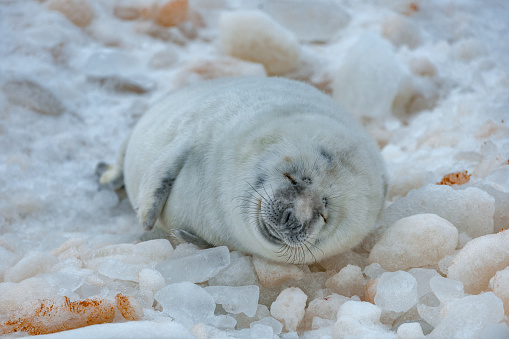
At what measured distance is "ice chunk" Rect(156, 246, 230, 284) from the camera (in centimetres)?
200

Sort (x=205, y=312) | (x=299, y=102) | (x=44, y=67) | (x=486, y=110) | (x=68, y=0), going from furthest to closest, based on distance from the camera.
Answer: (x=68, y=0) → (x=44, y=67) → (x=486, y=110) → (x=299, y=102) → (x=205, y=312)

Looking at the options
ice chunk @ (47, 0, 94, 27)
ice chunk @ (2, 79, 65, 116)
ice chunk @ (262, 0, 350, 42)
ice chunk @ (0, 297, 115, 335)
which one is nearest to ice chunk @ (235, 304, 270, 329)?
ice chunk @ (0, 297, 115, 335)

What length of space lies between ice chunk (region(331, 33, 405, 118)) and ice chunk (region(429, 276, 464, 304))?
2395 millimetres

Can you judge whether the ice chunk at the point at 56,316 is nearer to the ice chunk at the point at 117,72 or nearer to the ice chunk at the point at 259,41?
the ice chunk at the point at 117,72

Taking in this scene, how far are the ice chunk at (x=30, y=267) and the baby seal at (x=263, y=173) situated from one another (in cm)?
54

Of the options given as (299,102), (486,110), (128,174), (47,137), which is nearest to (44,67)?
(47,137)

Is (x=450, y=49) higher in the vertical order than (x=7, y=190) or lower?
higher

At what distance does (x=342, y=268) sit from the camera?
2098 mm

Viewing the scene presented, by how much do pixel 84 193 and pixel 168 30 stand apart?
201cm

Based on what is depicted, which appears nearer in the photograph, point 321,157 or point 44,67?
point 321,157

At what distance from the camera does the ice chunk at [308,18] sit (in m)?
4.89

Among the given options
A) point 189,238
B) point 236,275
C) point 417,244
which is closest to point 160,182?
point 189,238

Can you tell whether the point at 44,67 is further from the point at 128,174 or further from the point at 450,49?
the point at 450,49

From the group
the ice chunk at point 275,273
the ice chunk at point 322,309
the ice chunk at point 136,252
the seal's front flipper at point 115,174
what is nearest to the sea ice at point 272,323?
the ice chunk at point 322,309
